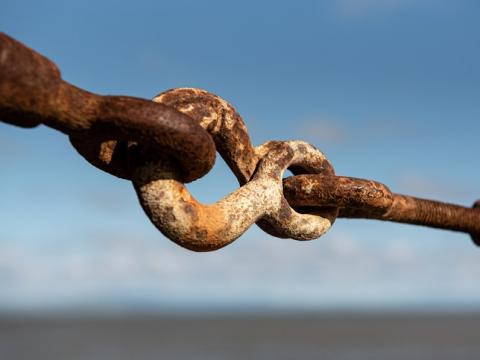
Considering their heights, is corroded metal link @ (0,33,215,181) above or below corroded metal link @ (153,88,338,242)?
below

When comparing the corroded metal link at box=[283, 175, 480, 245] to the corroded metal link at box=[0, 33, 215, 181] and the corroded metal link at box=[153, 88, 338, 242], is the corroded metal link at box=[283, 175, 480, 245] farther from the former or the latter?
the corroded metal link at box=[0, 33, 215, 181]

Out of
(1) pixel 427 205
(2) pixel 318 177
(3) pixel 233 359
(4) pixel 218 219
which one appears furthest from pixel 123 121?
(3) pixel 233 359

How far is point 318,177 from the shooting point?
1606 mm

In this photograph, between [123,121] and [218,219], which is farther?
[218,219]

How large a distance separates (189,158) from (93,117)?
205 mm

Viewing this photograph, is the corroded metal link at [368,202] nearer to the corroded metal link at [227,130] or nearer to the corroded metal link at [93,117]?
the corroded metal link at [227,130]

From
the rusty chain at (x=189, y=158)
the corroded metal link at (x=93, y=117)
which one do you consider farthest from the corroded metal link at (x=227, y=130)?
the corroded metal link at (x=93, y=117)

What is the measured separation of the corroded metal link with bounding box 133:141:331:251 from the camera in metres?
1.26

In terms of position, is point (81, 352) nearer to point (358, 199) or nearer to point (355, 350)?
point (355, 350)

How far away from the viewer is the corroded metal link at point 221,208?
4.12 ft

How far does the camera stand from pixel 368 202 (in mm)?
1648

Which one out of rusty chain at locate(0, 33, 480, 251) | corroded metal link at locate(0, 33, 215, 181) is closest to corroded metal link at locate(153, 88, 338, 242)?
rusty chain at locate(0, 33, 480, 251)

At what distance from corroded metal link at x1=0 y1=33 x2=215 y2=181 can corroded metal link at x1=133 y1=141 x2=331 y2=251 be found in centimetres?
6

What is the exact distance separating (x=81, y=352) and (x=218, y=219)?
20518mm
